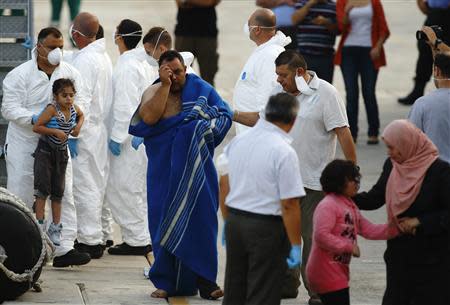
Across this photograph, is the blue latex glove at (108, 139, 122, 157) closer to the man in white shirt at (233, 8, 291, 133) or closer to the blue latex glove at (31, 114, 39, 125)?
the man in white shirt at (233, 8, 291, 133)

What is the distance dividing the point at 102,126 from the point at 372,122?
5.52 m

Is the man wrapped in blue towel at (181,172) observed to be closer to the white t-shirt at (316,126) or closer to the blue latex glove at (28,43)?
the white t-shirt at (316,126)

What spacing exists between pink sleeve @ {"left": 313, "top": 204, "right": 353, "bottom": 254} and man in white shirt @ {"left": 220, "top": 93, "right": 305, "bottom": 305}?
21 centimetres

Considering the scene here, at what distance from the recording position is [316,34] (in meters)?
16.4

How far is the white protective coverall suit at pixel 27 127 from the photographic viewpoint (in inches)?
433

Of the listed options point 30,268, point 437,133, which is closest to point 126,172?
point 30,268

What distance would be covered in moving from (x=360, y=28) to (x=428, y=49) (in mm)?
2060

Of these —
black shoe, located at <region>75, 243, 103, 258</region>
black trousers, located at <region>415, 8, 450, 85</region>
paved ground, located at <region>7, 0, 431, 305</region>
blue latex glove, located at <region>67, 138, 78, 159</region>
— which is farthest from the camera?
black trousers, located at <region>415, 8, 450, 85</region>

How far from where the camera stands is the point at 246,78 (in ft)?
39.0

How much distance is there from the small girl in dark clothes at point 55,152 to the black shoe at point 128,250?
46.7 inches

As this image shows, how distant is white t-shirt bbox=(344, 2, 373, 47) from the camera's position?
53.7 feet

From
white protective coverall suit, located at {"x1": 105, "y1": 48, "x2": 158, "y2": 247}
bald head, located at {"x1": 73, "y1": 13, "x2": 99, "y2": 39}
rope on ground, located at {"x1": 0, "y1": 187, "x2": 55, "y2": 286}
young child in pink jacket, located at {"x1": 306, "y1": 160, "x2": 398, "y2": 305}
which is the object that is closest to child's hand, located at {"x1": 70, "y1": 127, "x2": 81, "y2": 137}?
white protective coverall suit, located at {"x1": 105, "y1": 48, "x2": 158, "y2": 247}

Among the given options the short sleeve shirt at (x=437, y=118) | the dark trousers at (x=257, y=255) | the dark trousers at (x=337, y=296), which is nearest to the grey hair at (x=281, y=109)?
the dark trousers at (x=257, y=255)

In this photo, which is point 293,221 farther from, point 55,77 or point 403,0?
point 403,0
